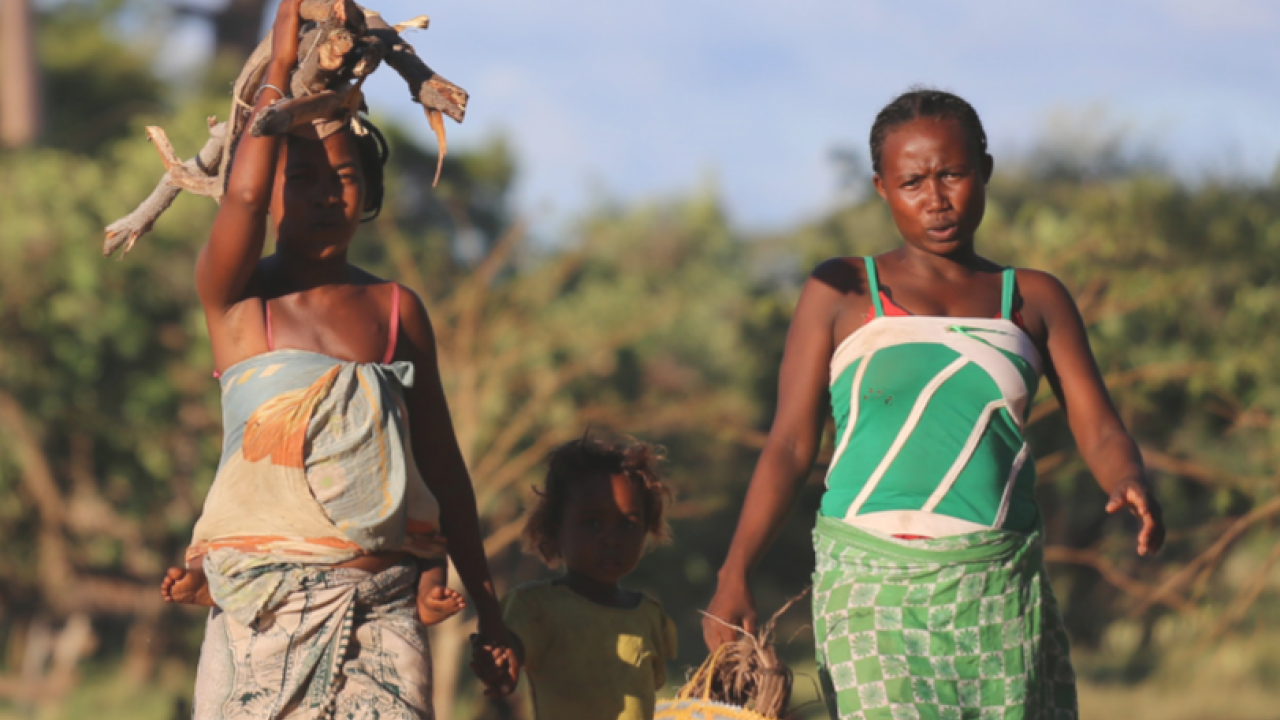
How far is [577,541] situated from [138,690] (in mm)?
8798

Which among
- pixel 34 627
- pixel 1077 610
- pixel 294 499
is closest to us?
pixel 294 499

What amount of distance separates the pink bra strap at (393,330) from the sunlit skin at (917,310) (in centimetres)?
80

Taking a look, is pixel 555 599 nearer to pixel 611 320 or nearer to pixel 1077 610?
pixel 611 320

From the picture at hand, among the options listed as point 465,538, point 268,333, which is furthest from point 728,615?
point 268,333

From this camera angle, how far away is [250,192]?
2900mm

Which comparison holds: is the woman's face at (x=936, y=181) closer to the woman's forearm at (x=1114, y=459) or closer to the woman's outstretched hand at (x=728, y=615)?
the woman's forearm at (x=1114, y=459)

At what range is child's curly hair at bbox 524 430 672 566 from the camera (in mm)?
3896

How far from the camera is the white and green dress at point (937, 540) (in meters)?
2.92

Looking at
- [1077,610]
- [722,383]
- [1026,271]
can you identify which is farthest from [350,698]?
[722,383]

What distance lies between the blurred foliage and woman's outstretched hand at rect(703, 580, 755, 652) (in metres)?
2.78

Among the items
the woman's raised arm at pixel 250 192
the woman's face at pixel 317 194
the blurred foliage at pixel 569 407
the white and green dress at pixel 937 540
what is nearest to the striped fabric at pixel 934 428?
the white and green dress at pixel 937 540

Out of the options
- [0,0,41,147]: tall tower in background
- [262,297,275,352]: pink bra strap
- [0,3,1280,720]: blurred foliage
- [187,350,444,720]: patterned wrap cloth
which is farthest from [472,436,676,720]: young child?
[0,0,41,147]: tall tower in background

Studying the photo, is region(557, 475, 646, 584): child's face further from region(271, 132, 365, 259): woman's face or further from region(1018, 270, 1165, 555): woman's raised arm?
region(1018, 270, 1165, 555): woman's raised arm

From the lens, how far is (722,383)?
15688 millimetres
